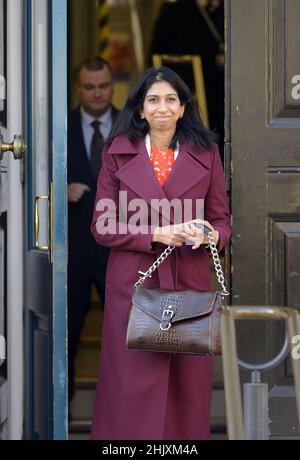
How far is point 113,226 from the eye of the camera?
14.7 feet

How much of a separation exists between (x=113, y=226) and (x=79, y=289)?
1.67m

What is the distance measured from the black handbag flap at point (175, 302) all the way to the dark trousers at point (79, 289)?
5.52 feet

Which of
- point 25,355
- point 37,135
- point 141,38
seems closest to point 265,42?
point 37,135

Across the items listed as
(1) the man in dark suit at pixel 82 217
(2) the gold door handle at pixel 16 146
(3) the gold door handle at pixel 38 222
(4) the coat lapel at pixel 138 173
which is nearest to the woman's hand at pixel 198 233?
(4) the coat lapel at pixel 138 173

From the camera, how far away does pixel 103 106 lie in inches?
246

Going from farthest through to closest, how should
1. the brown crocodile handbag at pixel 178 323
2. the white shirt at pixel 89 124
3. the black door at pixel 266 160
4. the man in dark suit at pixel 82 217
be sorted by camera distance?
1. the white shirt at pixel 89 124
2. the man in dark suit at pixel 82 217
3. the black door at pixel 266 160
4. the brown crocodile handbag at pixel 178 323

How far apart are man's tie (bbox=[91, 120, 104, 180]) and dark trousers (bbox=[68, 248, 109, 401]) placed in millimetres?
479

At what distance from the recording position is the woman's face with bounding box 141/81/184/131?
179 inches

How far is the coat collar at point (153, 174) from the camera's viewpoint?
14.8ft

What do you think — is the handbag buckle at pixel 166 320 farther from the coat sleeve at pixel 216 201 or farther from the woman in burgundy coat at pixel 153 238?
the coat sleeve at pixel 216 201

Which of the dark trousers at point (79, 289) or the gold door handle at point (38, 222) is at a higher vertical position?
the gold door handle at point (38, 222)

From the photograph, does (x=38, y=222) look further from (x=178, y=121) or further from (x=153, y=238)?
(x=178, y=121)

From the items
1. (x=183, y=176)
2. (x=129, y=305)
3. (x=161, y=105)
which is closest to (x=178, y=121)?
(x=161, y=105)

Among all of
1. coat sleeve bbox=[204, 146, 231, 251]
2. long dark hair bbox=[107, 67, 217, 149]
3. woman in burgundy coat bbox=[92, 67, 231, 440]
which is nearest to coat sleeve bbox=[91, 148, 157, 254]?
woman in burgundy coat bbox=[92, 67, 231, 440]
